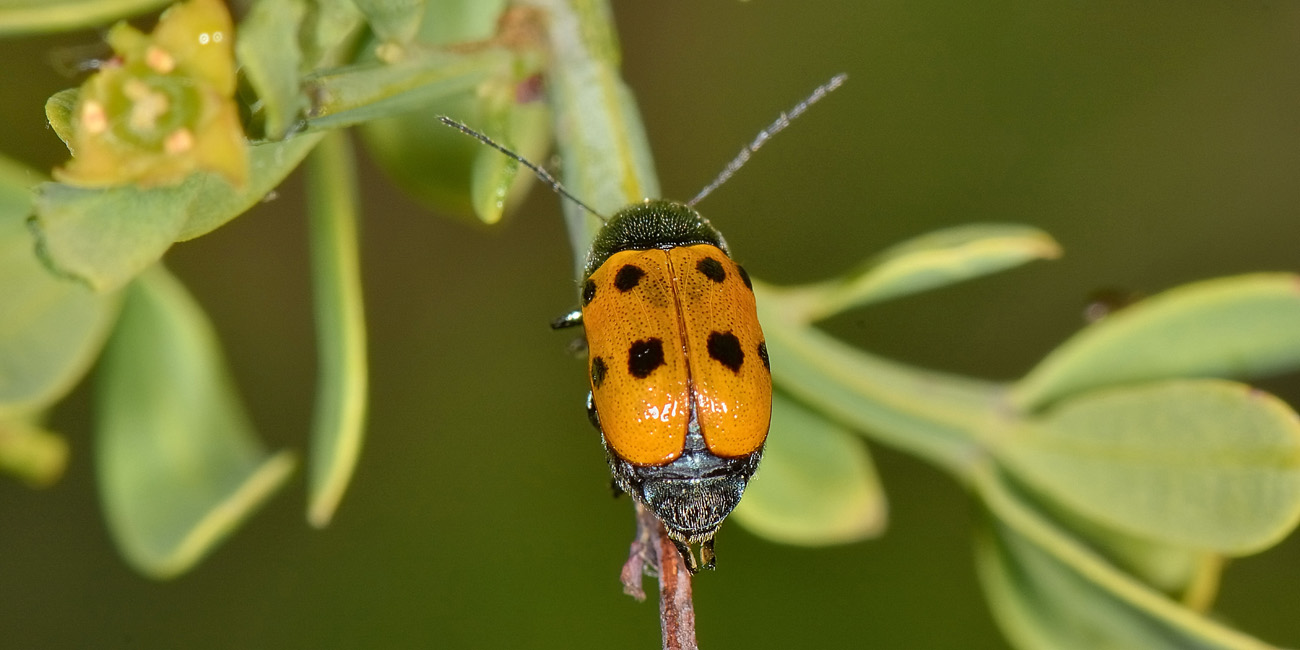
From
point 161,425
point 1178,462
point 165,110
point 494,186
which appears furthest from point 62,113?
point 1178,462

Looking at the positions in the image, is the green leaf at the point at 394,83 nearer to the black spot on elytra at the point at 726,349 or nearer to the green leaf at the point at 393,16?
the green leaf at the point at 393,16

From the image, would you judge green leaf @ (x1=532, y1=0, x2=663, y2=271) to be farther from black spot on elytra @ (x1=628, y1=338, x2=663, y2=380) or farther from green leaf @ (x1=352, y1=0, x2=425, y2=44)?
green leaf @ (x1=352, y1=0, x2=425, y2=44)

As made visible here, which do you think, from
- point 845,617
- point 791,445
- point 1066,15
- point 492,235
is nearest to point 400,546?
point 492,235

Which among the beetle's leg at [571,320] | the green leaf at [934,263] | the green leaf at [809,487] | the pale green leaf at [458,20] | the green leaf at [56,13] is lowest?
the green leaf at [809,487]

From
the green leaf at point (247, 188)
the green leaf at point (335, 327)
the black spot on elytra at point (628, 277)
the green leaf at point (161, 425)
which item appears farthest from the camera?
the green leaf at point (161, 425)

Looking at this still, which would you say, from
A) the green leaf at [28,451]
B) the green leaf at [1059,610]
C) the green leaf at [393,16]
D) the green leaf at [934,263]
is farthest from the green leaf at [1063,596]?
the green leaf at [28,451]

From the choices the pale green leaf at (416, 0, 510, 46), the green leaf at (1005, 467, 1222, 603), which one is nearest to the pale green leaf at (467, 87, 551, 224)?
the pale green leaf at (416, 0, 510, 46)

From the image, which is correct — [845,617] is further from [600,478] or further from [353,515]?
[353,515]
